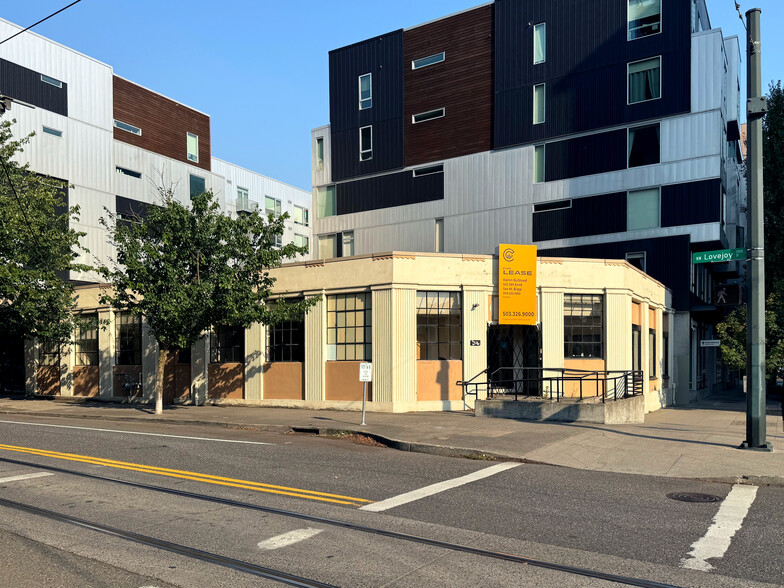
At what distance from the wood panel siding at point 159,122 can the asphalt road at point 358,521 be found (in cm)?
3711

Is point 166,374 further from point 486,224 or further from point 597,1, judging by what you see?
point 597,1

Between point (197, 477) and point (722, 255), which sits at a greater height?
point (722, 255)

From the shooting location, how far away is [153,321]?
23.4 metres

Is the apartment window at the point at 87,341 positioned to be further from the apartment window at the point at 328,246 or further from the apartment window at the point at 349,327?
the apartment window at the point at 328,246

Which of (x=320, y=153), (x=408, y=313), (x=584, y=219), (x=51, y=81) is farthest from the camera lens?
(x=320, y=153)

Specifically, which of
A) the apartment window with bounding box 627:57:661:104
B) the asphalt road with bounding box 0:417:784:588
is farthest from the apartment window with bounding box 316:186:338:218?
the asphalt road with bounding box 0:417:784:588

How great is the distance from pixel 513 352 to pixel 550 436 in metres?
8.47

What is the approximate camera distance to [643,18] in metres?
A: 32.6

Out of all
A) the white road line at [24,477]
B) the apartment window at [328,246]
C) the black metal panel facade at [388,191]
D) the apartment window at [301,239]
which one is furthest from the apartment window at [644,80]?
the apartment window at [301,239]

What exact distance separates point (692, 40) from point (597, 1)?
4.90 m

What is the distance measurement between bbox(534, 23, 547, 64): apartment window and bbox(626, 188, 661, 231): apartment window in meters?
8.12

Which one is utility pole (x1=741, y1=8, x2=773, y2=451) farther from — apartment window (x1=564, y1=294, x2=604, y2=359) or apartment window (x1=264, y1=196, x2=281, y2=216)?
apartment window (x1=264, y1=196, x2=281, y2=216)

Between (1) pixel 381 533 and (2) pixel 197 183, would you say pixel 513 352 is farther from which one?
(2) pixel 197 183

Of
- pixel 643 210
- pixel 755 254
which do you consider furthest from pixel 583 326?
pixel 643 210
